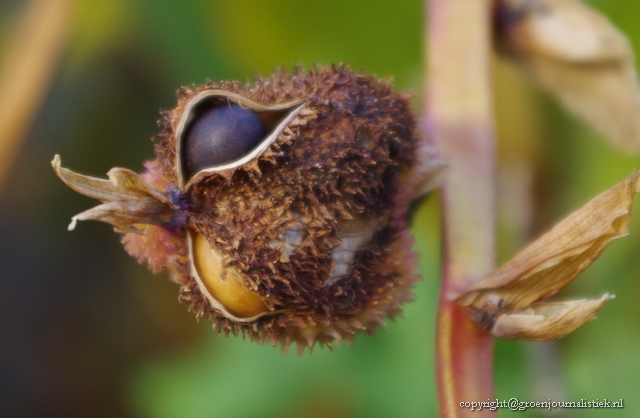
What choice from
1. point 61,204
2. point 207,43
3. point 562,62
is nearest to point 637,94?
point 562,62

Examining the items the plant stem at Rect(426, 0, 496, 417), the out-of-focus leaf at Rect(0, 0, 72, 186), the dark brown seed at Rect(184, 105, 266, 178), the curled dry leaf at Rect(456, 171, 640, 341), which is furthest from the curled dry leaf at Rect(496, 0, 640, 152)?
the out-of-focus leaf at Rect(0, 0, 72, 186)

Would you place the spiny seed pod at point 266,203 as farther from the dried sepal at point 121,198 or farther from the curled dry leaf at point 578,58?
the curled dry leaf at point 578,58

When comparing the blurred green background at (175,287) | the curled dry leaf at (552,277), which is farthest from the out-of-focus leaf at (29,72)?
the curled dry leaf at (552,277)

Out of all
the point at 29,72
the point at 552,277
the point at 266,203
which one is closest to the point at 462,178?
the point at 552,277

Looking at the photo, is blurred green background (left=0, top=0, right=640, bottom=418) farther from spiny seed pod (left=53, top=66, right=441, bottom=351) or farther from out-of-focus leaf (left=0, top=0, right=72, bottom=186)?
spiny seed pod (left=53, top=66, right=441, bottom=351)

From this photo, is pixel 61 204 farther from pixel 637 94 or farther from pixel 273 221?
pixel 637 94

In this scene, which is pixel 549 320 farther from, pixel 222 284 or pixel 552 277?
pixel 222 284

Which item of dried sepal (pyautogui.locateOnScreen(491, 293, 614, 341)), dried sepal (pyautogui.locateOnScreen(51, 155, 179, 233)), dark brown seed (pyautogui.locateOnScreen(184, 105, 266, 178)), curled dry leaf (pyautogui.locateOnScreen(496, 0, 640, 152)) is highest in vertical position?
curled dry leaf (pyautogui.locateOnScreen(496, 0, 640, 152))

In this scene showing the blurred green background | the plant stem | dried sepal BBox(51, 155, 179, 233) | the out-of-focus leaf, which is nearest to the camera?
dried sepal BBox(51, 155, 179, 233)
